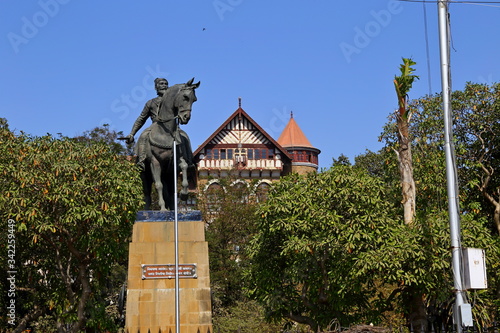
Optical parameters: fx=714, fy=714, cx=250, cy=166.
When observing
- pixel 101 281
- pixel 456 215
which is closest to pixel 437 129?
pixel 456 215

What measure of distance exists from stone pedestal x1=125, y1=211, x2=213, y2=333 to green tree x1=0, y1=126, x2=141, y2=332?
31.6ft

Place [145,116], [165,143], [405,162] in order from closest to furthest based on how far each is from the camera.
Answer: [165,143]
[145,116]
[405,162]

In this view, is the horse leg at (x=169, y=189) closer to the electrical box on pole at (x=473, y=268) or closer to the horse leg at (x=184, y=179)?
the horse leg at (x=184, y=179)

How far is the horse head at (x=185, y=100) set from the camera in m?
16.1

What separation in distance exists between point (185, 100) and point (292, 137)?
58755 mm

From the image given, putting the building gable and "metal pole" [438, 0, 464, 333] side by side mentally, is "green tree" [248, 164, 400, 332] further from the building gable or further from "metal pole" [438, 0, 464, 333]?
the building gable

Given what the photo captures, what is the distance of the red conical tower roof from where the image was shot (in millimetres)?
73750

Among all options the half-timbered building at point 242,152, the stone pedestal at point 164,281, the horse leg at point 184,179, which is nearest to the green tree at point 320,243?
the horse leg at point 184,179

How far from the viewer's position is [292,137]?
7462 centimetres

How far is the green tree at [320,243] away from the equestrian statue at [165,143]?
865cm

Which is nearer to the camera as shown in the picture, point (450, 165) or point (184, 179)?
point (450, 165)

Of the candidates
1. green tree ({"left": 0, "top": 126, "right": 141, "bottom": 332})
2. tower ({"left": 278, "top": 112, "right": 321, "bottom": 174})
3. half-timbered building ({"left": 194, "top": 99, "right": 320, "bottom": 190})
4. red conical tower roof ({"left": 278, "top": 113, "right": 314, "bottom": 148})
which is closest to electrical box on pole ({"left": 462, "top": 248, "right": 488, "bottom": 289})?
green tree ({"left": 0, "top": 126, "right": 141, "bottom": 332})

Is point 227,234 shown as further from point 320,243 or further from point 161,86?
point 161,86

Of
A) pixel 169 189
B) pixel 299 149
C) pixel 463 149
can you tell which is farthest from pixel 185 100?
pixel 299 149
